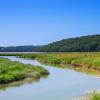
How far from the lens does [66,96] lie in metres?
25.9

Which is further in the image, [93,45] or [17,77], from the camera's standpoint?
[93,45]

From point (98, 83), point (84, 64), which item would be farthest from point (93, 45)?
point (98, 83)

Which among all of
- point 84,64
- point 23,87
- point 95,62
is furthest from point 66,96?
point 84,64

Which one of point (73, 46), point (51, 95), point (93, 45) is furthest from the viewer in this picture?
point (73, 46)

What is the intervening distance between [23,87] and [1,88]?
2.01 metres

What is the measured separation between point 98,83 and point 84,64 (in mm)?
25068

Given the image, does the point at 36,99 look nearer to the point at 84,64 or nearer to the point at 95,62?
the point at 95,62

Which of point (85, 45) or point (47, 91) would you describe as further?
point (85, 45)

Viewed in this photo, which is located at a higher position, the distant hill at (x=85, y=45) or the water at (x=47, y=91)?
the distant hill at (x=85, y=45)

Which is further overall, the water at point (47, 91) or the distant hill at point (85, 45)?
the distant hill at point (85, 45)

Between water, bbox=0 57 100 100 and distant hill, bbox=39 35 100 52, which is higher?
distant hill, bbox=39 35 100 52

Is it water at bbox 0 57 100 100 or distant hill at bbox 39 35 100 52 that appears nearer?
water at bbox 0 57 100 100

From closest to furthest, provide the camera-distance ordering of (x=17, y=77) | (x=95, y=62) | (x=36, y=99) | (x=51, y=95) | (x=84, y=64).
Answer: (x=36, y=99)
(x=51, y=95)
(x=17, y=77)
(x=95, y=62)
(x=84, y=64)

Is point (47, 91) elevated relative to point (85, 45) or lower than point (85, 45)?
lower
